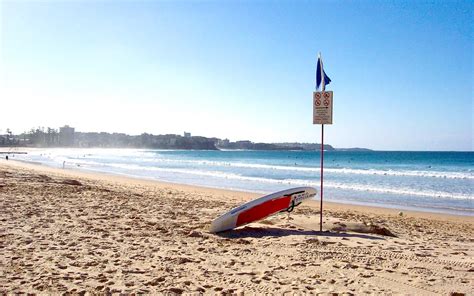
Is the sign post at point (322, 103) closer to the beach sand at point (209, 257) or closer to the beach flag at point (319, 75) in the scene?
the beach flag at point (319, 75)

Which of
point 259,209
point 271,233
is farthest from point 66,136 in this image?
point 271,233

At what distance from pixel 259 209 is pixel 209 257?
2260 mm

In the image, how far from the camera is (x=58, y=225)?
6.56 meters

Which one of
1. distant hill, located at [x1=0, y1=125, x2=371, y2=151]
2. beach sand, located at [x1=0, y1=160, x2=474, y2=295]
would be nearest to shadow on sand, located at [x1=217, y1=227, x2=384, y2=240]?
beach sand, located at [x1=0, y1=160, x2=474, y2=295]

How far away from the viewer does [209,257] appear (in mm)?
4945

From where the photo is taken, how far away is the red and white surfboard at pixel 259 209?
21.8 ft

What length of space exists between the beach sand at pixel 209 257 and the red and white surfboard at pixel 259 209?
19cm

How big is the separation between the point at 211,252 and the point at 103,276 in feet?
5.12

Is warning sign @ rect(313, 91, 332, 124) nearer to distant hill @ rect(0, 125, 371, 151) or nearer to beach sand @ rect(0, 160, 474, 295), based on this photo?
beach sand @ rect(0, 160, 474, 295)

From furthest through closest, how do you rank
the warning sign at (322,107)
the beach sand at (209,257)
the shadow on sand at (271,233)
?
1. the warning sign at (322,107)
2. the shadow on sand at (271,233)
3. the beach sand at (209,257)

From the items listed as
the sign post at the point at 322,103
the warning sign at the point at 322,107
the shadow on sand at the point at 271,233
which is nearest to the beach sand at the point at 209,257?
the shadow on sand at the point at 271,233

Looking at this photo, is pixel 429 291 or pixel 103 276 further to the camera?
pixel 103 276

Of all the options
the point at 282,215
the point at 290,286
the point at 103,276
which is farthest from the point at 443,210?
the point at 103,276

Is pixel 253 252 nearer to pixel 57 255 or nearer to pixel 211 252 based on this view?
pixel 211 252
